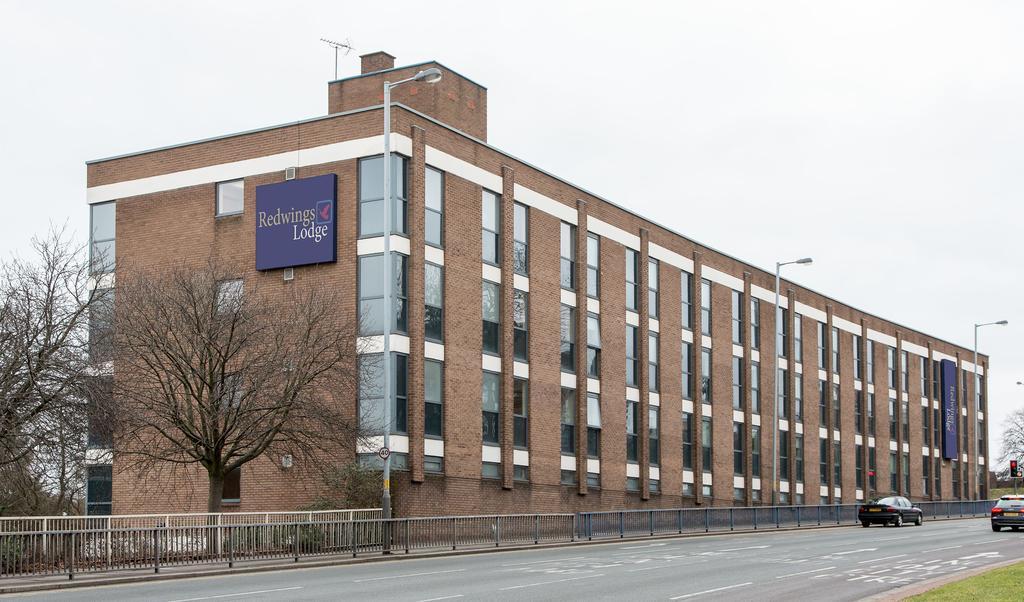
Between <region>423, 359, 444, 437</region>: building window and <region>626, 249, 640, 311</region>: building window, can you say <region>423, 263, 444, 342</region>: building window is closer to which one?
<region>423, 359, 444, 437</region>: building window

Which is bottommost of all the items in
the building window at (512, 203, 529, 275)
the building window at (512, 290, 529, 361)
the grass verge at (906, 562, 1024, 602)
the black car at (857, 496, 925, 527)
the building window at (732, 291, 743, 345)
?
the black car at (857, 496, 925, 527)

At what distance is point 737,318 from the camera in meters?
63.0

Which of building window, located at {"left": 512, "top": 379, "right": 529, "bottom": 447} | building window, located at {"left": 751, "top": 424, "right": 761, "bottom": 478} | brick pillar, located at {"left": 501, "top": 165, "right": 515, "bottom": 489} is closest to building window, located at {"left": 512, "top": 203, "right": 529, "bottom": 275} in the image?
brick pillar, located at {"left": 501, "top": 165, "right": 515, "bottom": 489}

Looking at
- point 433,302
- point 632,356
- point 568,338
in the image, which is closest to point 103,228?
point 433,302

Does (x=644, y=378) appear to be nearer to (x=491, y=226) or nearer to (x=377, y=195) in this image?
(x=491, y=226)

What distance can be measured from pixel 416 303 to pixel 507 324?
544 cm

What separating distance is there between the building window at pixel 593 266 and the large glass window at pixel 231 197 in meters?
14.2

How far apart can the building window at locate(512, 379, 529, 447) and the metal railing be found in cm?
498

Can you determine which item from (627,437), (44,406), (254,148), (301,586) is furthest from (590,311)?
(301,586)

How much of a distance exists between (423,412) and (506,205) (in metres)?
8.78

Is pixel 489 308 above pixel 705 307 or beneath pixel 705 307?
beneath

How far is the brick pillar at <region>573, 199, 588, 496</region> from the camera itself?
4841 centimetres

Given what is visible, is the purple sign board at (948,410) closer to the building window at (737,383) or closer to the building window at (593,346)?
the building window at (737,383)

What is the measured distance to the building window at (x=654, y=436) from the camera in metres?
53.9
